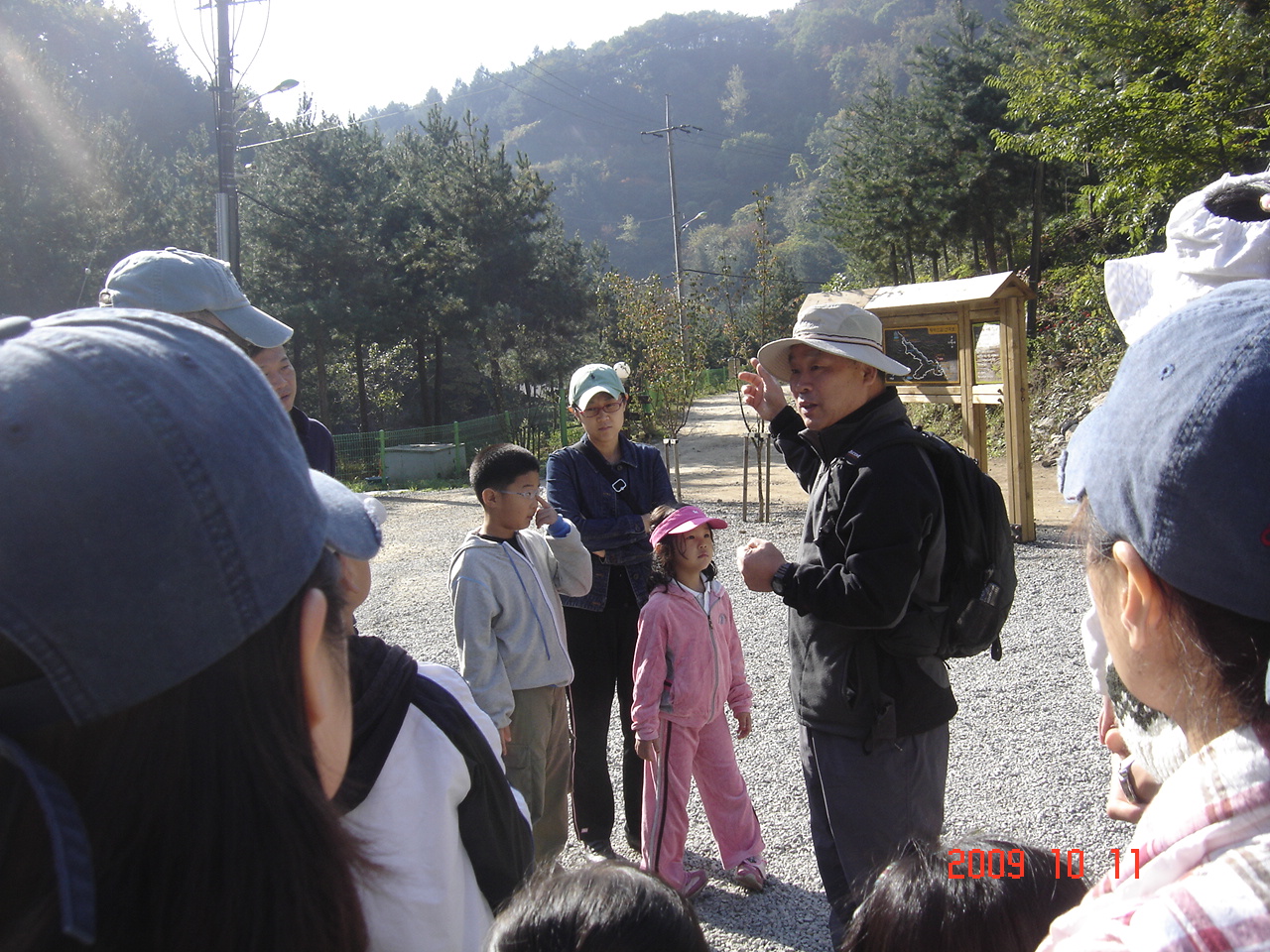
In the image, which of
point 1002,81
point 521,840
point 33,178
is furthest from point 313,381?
point 521,840

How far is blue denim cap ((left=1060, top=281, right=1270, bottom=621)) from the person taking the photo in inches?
30.1

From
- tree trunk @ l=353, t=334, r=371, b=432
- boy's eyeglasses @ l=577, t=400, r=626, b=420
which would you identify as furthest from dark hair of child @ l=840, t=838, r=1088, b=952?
tree trunk @ l=353, t=334, r=371, b=432

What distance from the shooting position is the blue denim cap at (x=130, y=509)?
61cm

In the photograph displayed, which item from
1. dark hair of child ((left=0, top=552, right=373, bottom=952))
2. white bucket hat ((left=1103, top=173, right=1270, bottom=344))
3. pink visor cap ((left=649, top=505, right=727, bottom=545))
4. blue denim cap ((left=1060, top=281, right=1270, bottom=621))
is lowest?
pink visor cap ((left=649, top=505, right=727, bottom=545))

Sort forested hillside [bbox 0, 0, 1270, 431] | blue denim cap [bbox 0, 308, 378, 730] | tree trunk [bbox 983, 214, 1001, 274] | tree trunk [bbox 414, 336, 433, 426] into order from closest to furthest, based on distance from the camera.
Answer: blue denim cap [bbox 0, 308, 378, 730], forested hillside [bbox 0, 0, 1270, 431], tree trunk [bbox 983, 214, 1001, 274], tree trunk [bbox 414, 336, 433, 426]

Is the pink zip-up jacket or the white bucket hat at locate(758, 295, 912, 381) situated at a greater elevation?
the white bucket hat at locate(758, 295, 912, 381)

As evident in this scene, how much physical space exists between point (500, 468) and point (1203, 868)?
2.49m

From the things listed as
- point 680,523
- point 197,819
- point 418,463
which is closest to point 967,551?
→ point 680,523

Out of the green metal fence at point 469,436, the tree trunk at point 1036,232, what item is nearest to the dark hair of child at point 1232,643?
the green metal fence at point 469,436

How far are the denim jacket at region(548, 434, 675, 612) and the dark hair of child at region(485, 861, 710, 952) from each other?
2.13 m

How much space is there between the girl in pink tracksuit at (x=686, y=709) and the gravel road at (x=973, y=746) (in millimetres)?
217

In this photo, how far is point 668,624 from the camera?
3.13 metres
